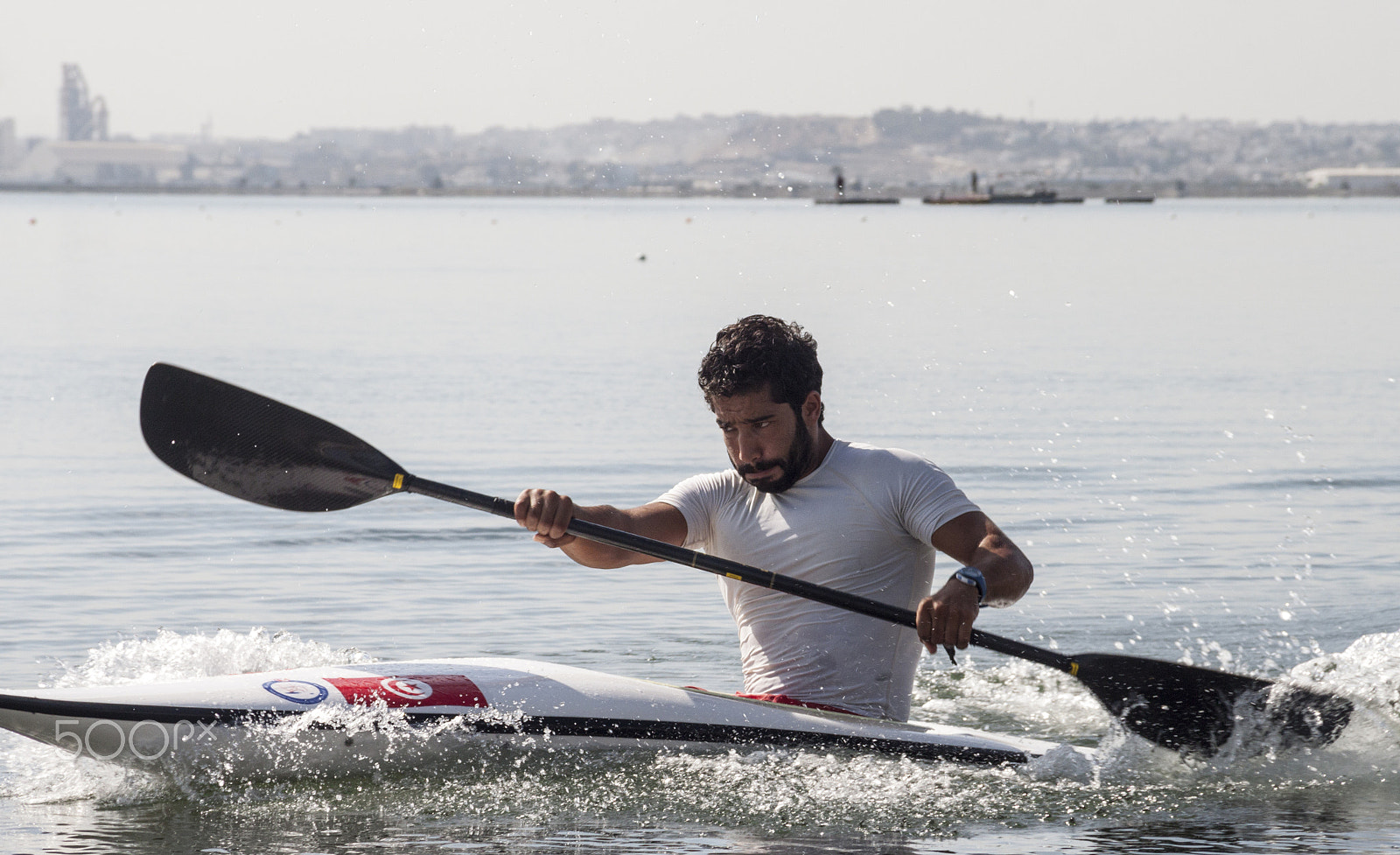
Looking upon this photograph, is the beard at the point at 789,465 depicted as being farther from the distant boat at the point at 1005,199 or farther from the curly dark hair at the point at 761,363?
the distant boat at the point at 1005,199

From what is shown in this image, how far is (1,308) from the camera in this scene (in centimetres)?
3183

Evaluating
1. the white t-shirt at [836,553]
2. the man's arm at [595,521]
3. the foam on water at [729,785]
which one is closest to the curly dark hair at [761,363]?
the white t-shirt at [836,553]

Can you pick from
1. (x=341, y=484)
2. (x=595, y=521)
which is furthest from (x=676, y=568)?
(x=595, y=521)

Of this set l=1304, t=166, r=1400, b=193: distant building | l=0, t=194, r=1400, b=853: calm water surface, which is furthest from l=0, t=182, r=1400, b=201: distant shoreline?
l=0, t=194, r=1400, b=853: calm water surface

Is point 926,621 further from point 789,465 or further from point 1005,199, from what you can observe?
point 1005,199

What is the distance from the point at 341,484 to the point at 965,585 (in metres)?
2.55

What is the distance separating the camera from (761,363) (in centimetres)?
564

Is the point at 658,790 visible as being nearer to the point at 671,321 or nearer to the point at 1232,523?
the point at 1232,523

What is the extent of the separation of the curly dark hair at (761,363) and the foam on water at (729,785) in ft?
4.26

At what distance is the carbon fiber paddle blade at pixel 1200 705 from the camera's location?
6.18 meters

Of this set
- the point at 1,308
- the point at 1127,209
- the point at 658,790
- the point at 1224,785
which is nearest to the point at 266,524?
the point at 658,790

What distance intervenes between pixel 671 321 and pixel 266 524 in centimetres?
1911

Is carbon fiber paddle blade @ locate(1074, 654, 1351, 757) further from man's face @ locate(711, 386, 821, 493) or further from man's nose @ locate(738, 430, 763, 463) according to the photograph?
man's nose @ locate(738, 430, 763, 463)

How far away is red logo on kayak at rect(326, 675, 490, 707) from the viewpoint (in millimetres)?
5945
